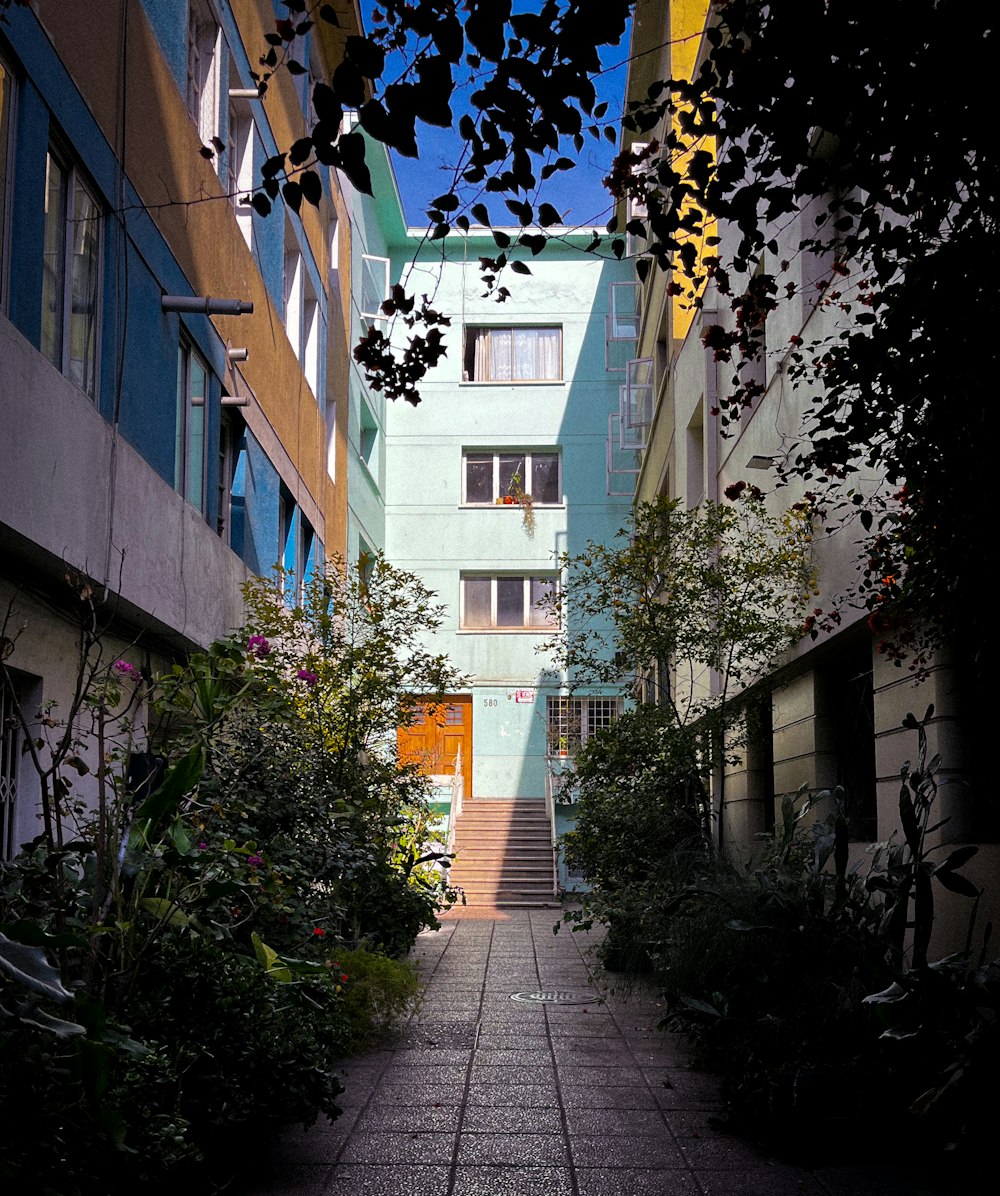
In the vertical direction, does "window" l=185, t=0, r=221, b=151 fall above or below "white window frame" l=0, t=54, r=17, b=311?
above

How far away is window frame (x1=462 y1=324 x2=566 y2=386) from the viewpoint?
28.7 m

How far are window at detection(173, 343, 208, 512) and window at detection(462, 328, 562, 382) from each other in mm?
17868

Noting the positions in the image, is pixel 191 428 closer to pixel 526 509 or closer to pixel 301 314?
pixel 301 314

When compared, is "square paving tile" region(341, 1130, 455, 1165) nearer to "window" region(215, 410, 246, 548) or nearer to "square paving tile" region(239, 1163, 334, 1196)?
"square paving tile" region(239, 1163, 334, 1196)

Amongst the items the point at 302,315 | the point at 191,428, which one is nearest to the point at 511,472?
the point at 302,315

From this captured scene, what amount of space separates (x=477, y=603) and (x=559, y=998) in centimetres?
1817

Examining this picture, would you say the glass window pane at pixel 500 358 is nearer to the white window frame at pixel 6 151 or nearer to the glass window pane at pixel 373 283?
the glass window pane at pixel 373 283

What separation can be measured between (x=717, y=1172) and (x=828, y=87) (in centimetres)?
415

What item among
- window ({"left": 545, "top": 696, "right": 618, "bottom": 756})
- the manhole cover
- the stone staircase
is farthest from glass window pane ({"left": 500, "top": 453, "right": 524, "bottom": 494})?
the manhole cover

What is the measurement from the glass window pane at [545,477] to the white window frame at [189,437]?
17.3 meters

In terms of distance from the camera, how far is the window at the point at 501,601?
28.1m

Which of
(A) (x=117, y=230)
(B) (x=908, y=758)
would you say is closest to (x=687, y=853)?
(B) (x=908, y=758)

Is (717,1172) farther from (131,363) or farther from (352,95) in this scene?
(131,363)

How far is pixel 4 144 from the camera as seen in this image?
671cm
